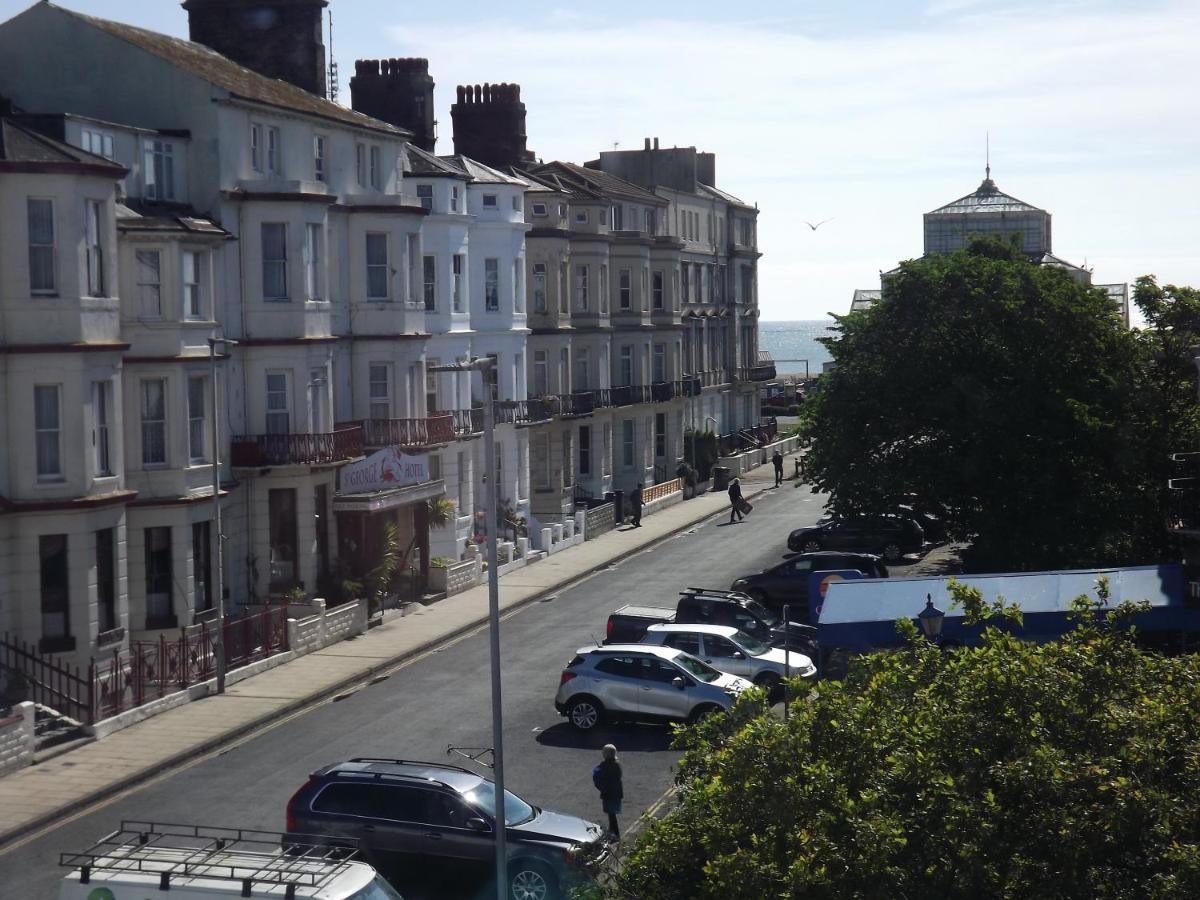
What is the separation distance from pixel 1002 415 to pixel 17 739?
26.9 metres

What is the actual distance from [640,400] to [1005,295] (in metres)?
31.5

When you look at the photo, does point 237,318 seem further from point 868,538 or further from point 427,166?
point 868,538

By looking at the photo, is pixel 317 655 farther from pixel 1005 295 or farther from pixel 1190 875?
pixel 1190 875

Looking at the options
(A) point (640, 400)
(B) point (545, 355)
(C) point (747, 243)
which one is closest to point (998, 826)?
(B) point (545, 355)

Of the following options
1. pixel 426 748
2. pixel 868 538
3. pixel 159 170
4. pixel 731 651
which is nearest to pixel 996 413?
pixel 868 538

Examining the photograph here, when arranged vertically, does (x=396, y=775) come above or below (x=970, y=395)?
below

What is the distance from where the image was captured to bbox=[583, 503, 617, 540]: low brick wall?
62.7m

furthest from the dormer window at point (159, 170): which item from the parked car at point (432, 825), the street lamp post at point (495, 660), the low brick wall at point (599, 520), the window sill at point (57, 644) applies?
the low brick wall at point (599, 520)

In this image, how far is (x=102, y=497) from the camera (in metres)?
33.1

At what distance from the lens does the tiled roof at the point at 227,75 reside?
40.8 meters

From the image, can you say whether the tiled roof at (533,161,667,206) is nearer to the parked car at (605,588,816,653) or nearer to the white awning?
the white awning

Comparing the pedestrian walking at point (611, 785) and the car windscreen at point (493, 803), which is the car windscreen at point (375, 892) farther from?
the pedestrian walking at point (611, 785)

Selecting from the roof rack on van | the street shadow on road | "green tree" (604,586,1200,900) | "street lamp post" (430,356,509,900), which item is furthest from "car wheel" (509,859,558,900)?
the street shadow on road

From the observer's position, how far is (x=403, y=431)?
47625mm
